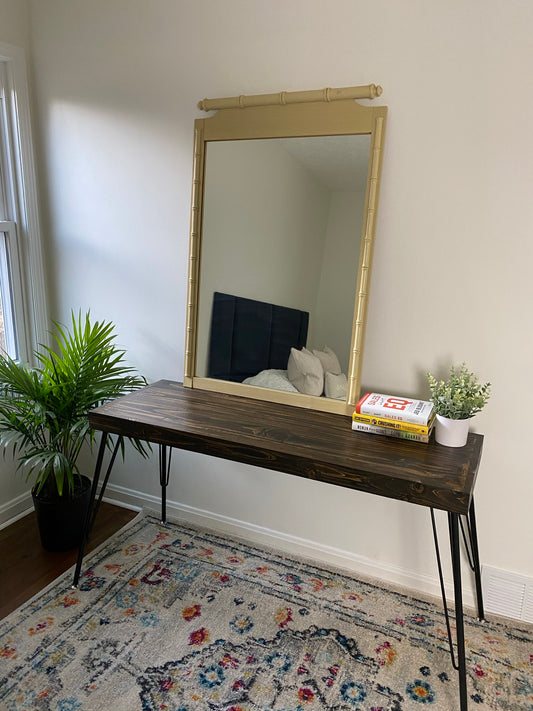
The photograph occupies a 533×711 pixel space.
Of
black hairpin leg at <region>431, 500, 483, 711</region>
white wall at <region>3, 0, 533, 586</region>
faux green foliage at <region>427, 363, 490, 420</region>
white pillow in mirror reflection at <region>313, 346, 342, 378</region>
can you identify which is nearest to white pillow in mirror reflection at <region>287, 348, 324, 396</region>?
white pillow in mirror reflection at <region>313, 346, 342, 378</region>

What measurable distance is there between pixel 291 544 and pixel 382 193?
4.89ft

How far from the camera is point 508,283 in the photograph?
1673mm

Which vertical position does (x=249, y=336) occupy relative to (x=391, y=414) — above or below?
above

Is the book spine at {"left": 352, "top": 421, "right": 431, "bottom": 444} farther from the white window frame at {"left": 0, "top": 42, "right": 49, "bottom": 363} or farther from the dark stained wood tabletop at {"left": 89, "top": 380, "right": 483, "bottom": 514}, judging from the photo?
the white window frame at {"left": 0, "top": 42, "right": 49, "bottom": 363}

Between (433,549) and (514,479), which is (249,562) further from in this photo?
(514,479)

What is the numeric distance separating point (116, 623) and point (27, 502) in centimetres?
97

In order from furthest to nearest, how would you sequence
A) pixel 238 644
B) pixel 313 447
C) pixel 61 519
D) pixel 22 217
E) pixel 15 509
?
pixel 15 509 < pixel 22 217 < pixel 61 519 < pixel 238 644 < pixel 313 447

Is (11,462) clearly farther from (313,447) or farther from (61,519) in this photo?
(313,447)

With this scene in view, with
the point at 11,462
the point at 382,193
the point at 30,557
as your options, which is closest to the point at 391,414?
the point at 382,193

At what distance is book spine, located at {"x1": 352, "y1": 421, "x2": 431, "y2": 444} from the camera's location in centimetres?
161

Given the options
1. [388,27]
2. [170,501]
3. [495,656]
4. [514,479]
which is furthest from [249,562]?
[388,27]

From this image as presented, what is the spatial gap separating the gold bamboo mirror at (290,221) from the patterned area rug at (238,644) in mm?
753

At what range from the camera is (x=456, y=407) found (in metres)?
1.58

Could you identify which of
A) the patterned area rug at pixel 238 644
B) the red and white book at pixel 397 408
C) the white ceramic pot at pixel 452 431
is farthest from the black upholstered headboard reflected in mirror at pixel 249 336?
the patterned area rug at pixel 238 644
